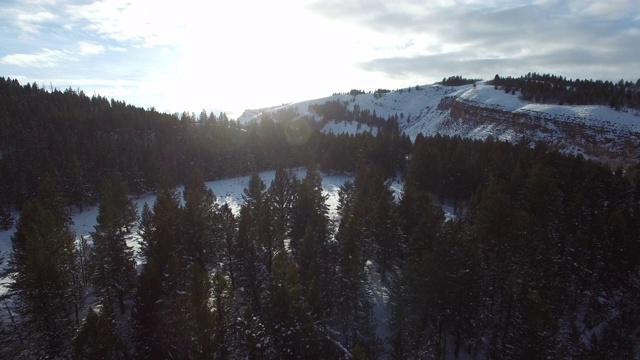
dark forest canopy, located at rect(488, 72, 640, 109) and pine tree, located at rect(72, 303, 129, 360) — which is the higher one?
dark forest canopy, located at rect(488, 72, 640, 109)

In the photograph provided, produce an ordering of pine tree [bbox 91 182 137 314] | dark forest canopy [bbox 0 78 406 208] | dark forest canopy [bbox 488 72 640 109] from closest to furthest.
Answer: pine tree [bbox 91 182 137 314] → dark forest canopy [bbox 0 78 406 208] → dark forest canopy [bbox 488 72 640 109]

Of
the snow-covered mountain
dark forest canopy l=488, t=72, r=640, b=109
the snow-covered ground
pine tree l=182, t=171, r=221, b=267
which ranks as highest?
dark forest canopy l=488, t=72, r=640, b=109

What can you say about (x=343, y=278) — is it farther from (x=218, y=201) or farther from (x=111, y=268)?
(x=218, y=201)

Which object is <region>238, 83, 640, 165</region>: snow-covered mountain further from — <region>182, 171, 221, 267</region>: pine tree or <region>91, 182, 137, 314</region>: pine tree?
<region>91, 182, 137, 314</region>: pine tree

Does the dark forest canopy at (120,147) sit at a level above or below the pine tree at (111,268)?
above

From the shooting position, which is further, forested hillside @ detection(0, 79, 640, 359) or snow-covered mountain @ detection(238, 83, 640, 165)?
snow-covered mountain @ detection(238, 83, 640, 165)

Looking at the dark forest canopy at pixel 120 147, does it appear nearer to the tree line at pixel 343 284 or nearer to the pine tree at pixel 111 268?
the tree line at pixel 343 284

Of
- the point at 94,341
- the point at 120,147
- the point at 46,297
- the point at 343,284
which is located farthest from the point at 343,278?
the point at 120,147

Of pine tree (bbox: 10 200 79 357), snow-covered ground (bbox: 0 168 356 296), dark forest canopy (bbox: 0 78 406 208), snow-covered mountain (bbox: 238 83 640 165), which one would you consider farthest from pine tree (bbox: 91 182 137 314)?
snow-covered mountain (bbox: 238 83 640 165)

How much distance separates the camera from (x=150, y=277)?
31.5m

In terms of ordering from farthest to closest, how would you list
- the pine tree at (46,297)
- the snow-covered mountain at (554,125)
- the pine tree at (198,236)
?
the snow-covered mountain at (554,125), the pine tree at (198,236), the pine tree at (46,297)

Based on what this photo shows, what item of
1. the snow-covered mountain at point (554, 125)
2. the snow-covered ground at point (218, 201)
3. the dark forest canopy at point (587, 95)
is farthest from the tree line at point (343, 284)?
the dark forest canopy at point (587, 95)

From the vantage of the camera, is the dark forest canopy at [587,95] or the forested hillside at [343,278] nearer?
the forested hillside at [343,278]

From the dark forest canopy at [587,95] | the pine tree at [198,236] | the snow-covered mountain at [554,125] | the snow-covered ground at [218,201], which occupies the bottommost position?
the snow-covered ground at [218,201]
